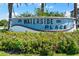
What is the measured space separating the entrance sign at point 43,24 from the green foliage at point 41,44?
186 millimetres

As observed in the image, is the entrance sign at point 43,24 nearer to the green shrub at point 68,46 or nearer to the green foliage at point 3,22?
the green foliage at point 3,22

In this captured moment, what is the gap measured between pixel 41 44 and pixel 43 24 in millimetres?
603

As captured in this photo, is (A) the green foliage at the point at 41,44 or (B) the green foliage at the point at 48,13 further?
(B) the green foliage at the point at 48,13

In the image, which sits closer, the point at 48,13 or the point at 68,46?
the point at 68,46

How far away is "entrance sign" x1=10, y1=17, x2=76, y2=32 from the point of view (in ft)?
27.0

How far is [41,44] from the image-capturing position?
7.88m

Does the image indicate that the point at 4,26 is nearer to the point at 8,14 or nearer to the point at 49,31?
the point at 8,14

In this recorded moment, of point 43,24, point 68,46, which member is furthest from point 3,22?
point 68,46

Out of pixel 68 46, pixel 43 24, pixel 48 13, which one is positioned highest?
pixel 48 13

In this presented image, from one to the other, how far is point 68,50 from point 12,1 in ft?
5.36

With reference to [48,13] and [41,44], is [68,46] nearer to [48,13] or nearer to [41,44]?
[41,44]

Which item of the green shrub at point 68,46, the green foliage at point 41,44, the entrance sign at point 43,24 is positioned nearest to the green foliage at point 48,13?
the entrance sign at point 43,24

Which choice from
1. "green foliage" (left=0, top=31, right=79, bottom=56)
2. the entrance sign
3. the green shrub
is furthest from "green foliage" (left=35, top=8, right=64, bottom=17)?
the green shrub

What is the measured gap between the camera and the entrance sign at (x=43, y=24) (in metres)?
8.22
